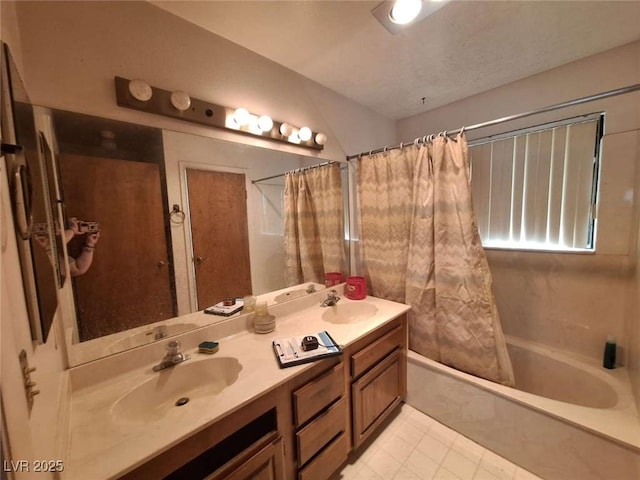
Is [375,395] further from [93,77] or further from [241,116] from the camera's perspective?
[93,77]

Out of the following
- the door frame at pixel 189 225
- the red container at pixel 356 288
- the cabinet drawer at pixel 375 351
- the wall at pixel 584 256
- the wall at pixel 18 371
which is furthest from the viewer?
the red container at pixel 356 288

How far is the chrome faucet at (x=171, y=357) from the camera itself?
1090 mm

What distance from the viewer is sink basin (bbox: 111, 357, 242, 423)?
3.10 ft

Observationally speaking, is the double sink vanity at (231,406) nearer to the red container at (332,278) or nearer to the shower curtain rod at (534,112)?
the red container at (332,278)

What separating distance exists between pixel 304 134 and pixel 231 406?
1.52 m

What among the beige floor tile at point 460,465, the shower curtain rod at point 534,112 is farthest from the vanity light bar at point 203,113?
the beige floor tile at point 460,465

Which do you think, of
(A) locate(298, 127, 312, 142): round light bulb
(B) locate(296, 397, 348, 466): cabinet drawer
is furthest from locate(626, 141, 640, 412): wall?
(A) locate(298, 127, 312, 142): round light bulb

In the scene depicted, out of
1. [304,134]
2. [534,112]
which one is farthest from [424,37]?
[304,134]

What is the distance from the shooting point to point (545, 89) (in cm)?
177

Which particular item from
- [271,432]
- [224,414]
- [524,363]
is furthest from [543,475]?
[224,414]

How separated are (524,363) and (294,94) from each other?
8.50ft

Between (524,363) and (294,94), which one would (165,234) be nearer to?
(294,94)

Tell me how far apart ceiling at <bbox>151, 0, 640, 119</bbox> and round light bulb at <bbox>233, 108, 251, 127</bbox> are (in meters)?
0.37

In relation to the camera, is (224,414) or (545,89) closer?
(224,414)
